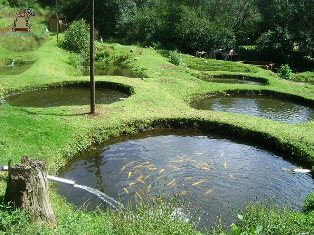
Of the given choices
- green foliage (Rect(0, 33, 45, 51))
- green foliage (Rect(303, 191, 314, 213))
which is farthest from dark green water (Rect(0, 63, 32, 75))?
green foliage (Rect(303, 191, 314, 213))

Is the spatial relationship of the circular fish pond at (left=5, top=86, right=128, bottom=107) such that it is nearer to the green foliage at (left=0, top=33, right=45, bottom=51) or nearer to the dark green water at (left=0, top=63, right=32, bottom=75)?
the dark green water at (left=0, top=63, right=32, bottom=75)

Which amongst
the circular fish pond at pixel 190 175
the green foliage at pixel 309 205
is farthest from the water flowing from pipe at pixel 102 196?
the green foliage at pixel 309 205

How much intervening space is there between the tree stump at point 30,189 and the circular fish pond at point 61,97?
15886mm

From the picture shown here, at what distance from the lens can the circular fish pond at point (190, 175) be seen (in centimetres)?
1522

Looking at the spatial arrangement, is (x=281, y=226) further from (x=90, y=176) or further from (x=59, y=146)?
(x=59, y=146)

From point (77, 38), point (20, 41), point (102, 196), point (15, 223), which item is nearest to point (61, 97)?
point (102, 196)

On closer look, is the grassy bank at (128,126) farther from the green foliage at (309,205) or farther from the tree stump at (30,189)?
the green foliage at (309,205)

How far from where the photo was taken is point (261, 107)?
1146 inches

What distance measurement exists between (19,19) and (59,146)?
40.5 metres

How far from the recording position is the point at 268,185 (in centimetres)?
1678

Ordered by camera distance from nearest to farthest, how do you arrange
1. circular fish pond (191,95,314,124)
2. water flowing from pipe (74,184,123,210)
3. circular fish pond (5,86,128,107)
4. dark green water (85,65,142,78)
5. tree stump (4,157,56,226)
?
tree stump (4,157,56,226), water flowing from pipe (74,184,123,210), circular fish pond (191,95,314,124), circular fish pond (5,86,128,107), dark green water (85,65,142,78)

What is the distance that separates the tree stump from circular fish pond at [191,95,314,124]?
58.4 feet

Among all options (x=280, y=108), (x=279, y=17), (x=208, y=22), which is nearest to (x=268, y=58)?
(x=279, y=17)

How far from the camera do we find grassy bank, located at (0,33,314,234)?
404 inches
